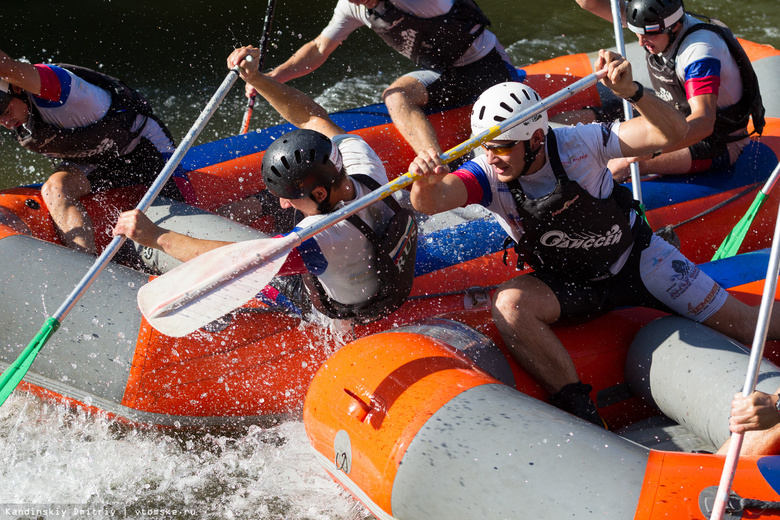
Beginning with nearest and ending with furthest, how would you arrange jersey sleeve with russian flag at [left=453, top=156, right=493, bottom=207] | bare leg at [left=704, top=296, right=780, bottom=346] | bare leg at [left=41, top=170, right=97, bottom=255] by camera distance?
jersey sleeve with russian flag at [left=453, top=156, right=493, bottom=207] < bare leg at [left=704, top=296, right=780, bottom=346] < bare leg at [left=41, top=170, right=97, bottom=255]

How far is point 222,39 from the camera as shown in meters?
8.15

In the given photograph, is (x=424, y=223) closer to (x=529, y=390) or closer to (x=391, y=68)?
(x=529, y=390)

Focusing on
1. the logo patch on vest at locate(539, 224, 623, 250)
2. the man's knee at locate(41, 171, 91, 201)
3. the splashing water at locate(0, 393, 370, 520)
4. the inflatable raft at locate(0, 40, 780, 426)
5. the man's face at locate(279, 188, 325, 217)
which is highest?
the man's face at locate(279, 188, 325, 217)

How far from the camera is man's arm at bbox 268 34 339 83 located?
15.4 ft

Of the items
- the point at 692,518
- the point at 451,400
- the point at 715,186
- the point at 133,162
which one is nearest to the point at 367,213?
the point at 451,400

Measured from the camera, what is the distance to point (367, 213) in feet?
9.43

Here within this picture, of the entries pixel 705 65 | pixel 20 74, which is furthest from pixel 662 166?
pixel 20 74

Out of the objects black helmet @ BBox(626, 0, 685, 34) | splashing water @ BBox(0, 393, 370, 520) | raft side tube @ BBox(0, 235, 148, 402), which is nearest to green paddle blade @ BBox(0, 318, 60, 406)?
raft side tube @ BBox(0, 235, 148, 402)

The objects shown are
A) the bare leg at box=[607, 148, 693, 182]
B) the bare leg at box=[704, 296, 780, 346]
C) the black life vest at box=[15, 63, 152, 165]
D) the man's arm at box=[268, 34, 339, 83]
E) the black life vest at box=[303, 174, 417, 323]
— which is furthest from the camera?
the man's arm at box=[268, 34, 339, 83]

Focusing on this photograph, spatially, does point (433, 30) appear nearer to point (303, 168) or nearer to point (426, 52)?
point (426, 52)

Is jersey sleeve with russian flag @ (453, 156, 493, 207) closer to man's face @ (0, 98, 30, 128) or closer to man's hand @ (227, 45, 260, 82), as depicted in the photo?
man's hand @ (227, 45, 260, 82)

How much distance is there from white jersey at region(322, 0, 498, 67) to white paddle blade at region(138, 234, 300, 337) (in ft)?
7.40

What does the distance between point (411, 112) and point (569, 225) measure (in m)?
1.87

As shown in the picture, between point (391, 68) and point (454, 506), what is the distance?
615 cm
